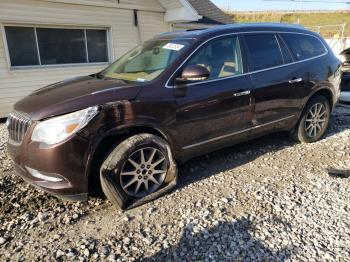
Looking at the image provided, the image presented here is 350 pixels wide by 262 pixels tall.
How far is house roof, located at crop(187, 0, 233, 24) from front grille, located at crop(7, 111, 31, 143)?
10.1 meters

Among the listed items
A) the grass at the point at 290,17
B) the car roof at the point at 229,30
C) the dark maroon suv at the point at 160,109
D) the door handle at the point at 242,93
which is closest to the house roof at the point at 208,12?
the car roof at the point at 229,30

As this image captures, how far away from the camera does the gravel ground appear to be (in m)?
2.73

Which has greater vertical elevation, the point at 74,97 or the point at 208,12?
the point at 208,12

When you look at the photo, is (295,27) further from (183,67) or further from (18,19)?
(18,19)

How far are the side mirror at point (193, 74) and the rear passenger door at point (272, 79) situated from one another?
3.06 ft

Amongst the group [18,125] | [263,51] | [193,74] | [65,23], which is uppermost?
[65,23]

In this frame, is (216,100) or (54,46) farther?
(54,46)

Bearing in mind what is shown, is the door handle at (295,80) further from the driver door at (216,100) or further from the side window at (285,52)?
the driver door at (216,100)

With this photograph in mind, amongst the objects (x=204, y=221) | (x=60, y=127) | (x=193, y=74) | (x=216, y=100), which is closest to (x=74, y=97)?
(x=60, y=127)

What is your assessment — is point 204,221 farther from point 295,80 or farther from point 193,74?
point 295,80

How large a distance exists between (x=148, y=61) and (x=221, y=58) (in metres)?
0.97

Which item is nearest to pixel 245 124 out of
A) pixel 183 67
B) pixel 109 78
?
pixel 183 67

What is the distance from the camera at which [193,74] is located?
350 centimetres

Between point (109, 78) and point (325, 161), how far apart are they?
336 centimetres
